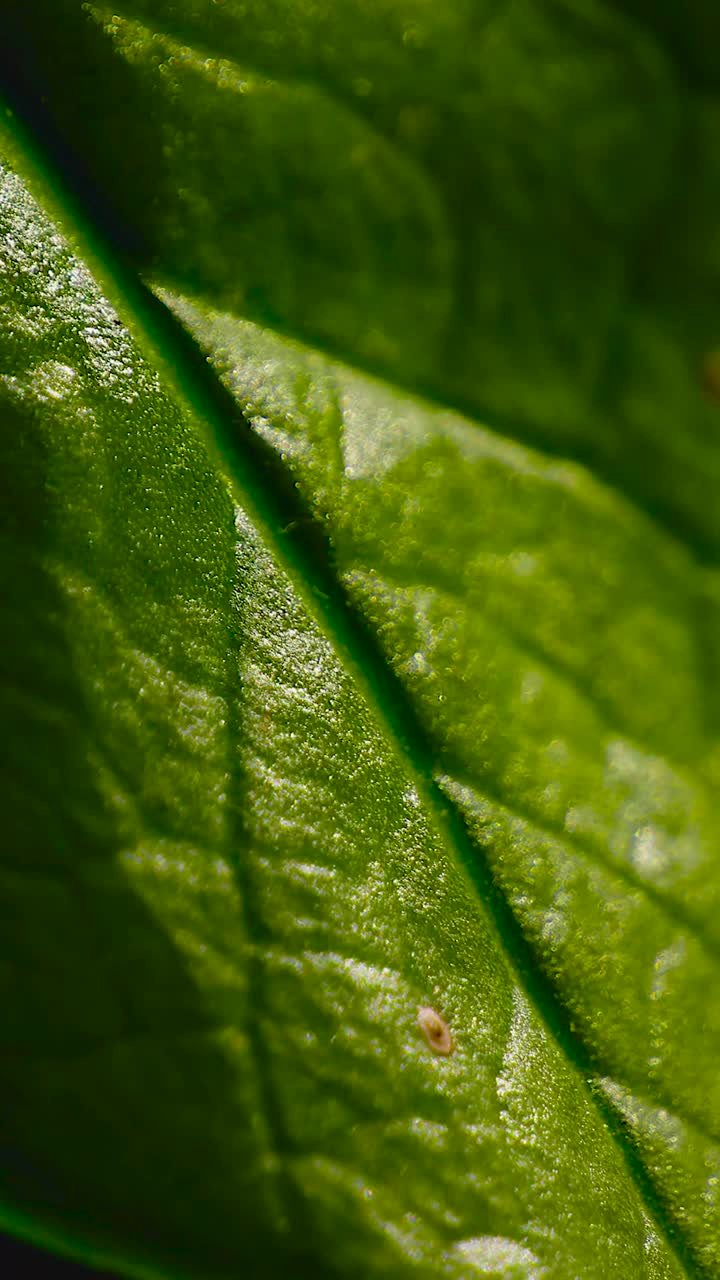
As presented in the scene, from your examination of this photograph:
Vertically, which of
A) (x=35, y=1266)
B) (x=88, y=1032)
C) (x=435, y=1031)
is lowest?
(x=35, y=1266)

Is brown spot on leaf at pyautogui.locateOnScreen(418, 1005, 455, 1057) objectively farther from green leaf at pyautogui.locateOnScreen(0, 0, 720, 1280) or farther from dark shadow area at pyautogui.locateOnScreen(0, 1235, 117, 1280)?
dark shadow area at pyautogui.locateOnScreen(0, 1235, 117, 1280)

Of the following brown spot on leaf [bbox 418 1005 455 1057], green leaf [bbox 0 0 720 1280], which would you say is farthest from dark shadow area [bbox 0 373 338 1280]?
brown spot on leaf [bbox 418 1005 455 1057]

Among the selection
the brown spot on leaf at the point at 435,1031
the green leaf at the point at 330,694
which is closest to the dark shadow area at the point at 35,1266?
the green leaf at the point at 330,694

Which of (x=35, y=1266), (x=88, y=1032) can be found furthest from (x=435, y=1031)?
(x=35, y=1266)

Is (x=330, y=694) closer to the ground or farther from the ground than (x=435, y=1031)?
farther from the ground

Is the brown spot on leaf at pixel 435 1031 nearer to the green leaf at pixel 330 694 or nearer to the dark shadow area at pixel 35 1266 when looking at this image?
the green leaf at pixel 330 694

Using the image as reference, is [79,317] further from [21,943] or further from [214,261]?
[21,943]

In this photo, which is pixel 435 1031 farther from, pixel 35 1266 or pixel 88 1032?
pixel 35 1266

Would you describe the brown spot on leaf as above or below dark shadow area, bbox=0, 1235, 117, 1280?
above
